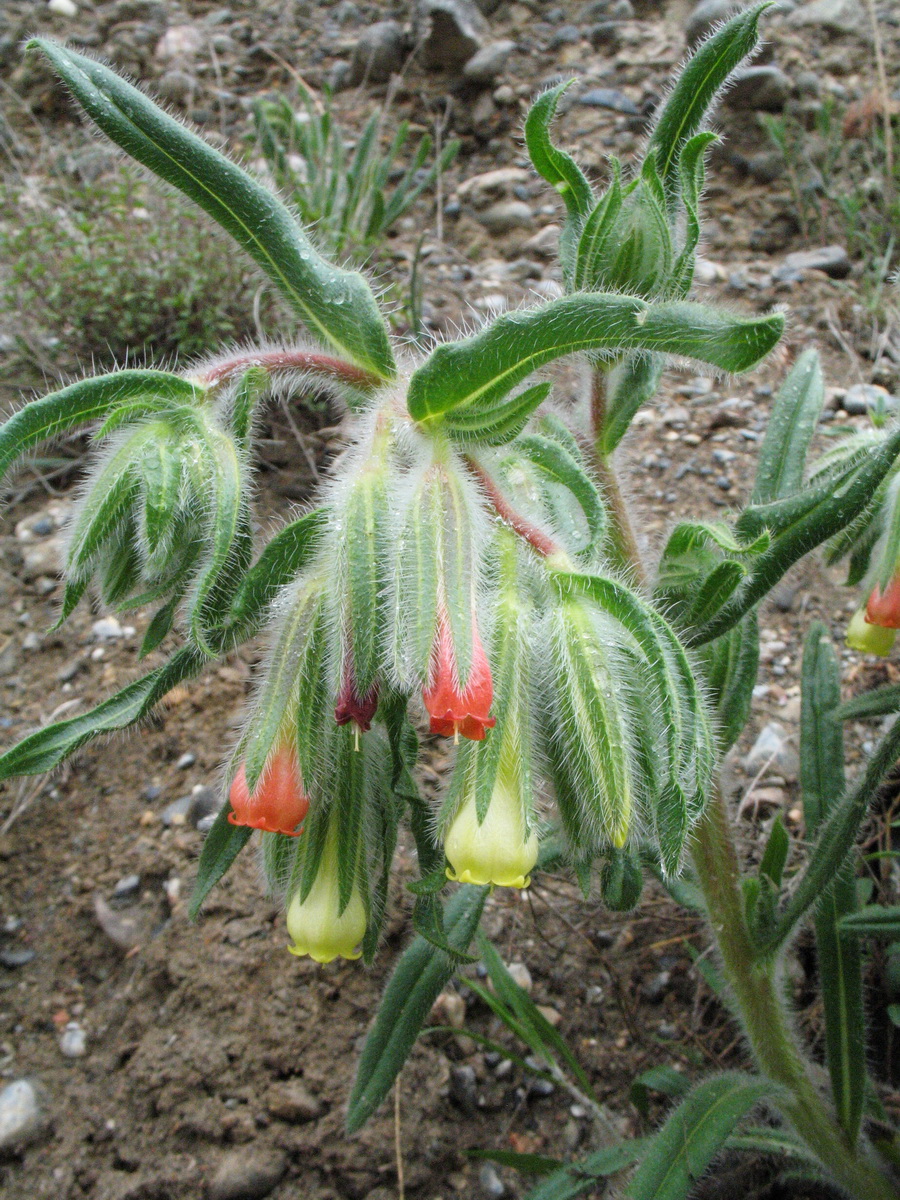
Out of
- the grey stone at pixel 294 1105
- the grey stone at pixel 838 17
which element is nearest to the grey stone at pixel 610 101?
the grey stone at pixel 838 17

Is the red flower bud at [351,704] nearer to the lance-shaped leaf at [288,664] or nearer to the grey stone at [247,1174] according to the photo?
the lance-shaped leaf at [288,664]

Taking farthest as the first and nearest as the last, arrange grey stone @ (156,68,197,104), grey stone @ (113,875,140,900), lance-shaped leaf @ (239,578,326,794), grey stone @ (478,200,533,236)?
grey stone @ (156,68,197,104) → grey stone @ (478,200,533,236) → grey stone @ (113,875,140,900) → lance-shaped leaf @ (239,578,326,794)

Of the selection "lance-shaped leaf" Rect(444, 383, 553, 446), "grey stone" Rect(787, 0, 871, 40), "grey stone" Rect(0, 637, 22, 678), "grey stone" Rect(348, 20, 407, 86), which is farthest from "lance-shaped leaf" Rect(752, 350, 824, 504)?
"grey stone" Rect(348, 20, 407, 86)

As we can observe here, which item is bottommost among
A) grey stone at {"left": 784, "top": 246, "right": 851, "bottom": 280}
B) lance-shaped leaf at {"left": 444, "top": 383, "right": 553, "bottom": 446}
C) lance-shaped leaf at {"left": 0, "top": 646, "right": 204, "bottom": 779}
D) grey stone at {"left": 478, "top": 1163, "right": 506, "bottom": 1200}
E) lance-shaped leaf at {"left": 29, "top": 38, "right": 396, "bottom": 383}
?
grey stone at {"left": 478, "top": 1163, "right": 506, "bottom": 1200}

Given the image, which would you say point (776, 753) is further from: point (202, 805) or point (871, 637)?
point (202, 805)

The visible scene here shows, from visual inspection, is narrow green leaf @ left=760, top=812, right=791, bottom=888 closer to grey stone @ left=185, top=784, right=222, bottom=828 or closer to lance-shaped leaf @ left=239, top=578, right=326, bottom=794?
lance-shaped leaf @ left=239, top=578, right=326, bottom=794

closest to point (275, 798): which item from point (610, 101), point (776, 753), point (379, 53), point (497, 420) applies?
point (497, 420)

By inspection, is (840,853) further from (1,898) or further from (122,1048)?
(1,898)
